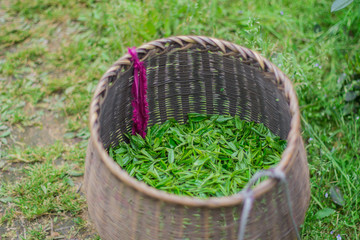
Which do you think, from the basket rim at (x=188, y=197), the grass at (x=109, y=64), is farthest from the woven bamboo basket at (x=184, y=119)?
the grass at (x=109, y=64)

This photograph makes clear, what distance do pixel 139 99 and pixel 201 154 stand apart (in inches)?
14.7

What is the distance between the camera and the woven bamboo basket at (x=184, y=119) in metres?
1.15

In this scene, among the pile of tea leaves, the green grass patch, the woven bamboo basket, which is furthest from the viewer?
the green grass patch

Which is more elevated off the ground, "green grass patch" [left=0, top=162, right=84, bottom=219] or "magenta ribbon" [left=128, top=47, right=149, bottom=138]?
"magenta ribbon" [left=128, top=47, right=149, bottom=138]

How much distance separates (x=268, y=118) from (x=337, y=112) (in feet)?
2.05

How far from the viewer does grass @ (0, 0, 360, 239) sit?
1.89 meters

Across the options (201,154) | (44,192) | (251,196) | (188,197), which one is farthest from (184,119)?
(251,196)

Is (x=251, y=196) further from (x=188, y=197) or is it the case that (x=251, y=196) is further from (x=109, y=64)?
(x=109, y=64)

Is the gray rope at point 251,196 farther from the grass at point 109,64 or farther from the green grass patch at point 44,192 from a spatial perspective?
the green grass patch at point 44,192

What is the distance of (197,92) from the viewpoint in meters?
1.97

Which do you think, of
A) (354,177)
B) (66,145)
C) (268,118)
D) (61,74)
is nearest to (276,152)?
(268,118)

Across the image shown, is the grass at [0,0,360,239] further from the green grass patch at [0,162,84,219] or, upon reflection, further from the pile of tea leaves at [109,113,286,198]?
the pile of tea leaves at [109,113,286,198]

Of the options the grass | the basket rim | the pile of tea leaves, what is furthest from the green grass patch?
the basket rim

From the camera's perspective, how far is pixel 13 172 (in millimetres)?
2041
